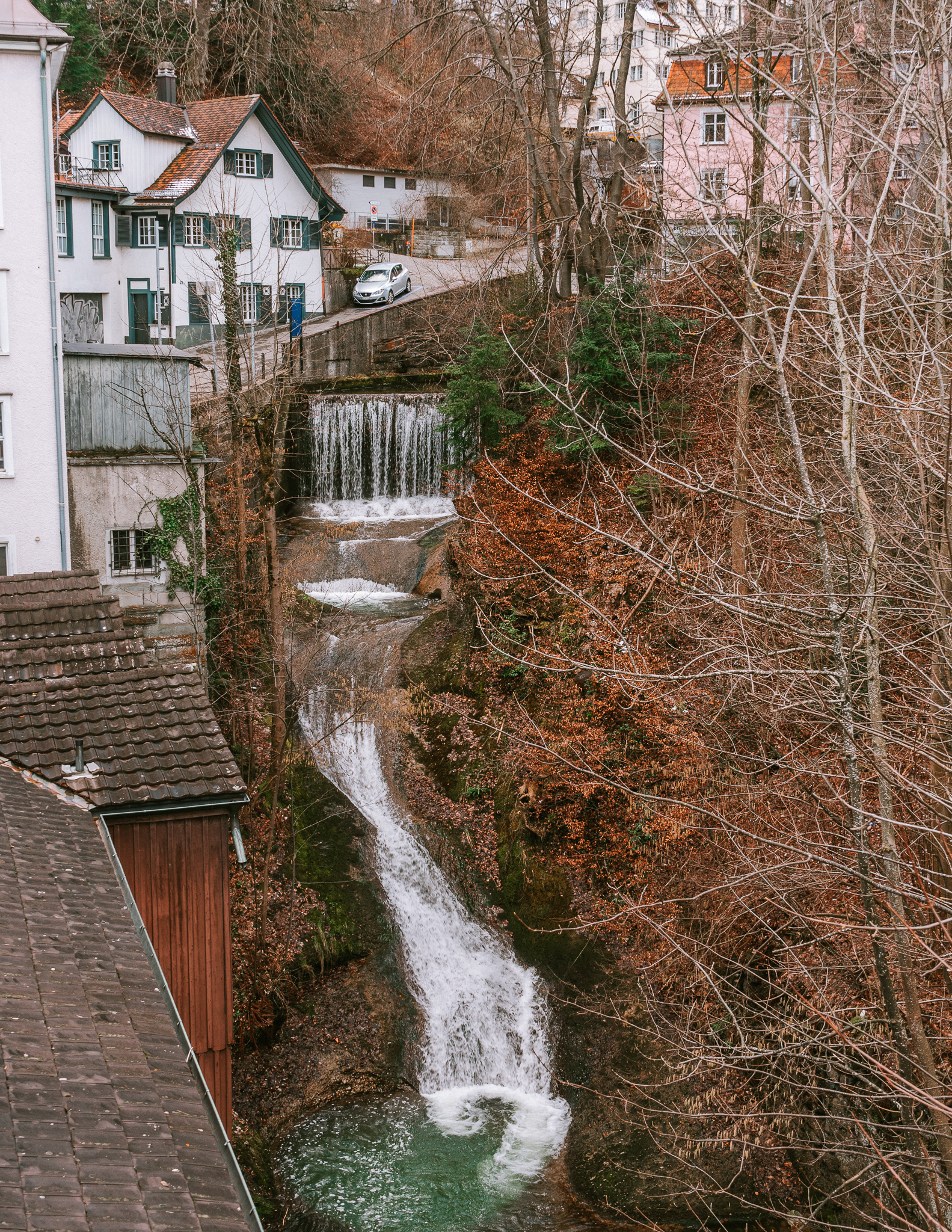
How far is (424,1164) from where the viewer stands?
1317cm

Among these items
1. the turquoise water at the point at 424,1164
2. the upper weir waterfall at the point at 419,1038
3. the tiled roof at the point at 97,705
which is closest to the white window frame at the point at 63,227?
the upper weir waterfall at the point at 419,1038

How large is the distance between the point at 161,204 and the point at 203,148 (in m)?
3.36

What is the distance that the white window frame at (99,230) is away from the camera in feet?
110

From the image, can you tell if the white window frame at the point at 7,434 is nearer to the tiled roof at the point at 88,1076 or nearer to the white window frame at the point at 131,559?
the white window frame at the point at 131,559

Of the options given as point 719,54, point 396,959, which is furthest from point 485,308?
point 719,54

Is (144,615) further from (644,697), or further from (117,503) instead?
(644,697)

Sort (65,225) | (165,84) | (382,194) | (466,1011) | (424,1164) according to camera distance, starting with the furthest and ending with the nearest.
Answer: (382,194) < (165,84) < (65,225) < (466,1011) < (424,1164)

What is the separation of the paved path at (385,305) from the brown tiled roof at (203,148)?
505 centimetres

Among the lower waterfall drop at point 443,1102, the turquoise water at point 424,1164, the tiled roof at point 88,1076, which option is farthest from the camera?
the lower waterfall drop at point 443,1102

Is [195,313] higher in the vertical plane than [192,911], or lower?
higher

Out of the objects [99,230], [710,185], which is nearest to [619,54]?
[710,185]

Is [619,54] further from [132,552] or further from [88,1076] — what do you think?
[88,1076]

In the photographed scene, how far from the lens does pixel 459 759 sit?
63.0 ft

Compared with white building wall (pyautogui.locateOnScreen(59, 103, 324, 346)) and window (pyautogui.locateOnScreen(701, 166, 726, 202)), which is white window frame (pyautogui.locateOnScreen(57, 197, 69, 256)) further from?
window (pyautogui.locateOnScreen(701, 166, 726, 202))
